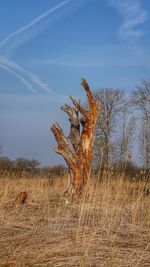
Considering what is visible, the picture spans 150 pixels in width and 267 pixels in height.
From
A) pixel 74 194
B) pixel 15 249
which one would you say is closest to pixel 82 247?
pixel 15 249

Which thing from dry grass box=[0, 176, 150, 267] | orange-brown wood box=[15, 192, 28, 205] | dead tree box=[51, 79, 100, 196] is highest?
dead tree box=[51, 79, 100, 196]

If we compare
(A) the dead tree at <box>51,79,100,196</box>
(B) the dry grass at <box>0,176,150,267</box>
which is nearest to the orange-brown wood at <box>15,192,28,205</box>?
(B) the dry grass at <box>0,176,150,267</box>

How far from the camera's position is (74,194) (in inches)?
484

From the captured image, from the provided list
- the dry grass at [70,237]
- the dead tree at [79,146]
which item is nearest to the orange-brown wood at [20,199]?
the dry grass at [70,237]

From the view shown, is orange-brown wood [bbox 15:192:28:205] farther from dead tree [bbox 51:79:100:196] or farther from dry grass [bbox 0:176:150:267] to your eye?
dead tree [bbox 51:79:100:196]

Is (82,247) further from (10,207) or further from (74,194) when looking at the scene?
(74,194)

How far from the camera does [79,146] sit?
1237 cm

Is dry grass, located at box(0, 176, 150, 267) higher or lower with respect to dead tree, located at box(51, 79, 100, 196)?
lower

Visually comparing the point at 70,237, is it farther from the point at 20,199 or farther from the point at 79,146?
the point at 79,146

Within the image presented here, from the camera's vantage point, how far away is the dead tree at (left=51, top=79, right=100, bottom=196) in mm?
12336

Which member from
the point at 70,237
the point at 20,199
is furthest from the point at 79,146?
the point at 70,237

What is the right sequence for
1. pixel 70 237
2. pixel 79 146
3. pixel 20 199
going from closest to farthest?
pixel 70 237 → pixel 20 199 → pixel 79 146

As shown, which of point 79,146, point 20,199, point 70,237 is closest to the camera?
point 70,237

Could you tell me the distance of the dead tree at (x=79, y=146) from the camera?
1234cm
